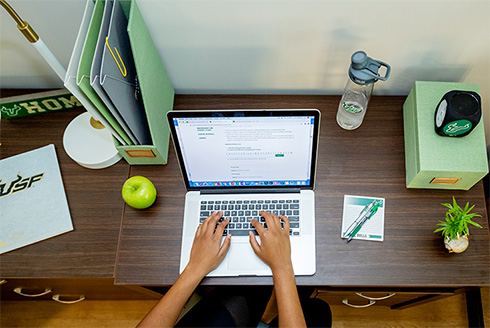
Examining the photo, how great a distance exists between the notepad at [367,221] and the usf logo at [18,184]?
3.14 feet

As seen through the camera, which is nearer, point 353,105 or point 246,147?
point 246,147

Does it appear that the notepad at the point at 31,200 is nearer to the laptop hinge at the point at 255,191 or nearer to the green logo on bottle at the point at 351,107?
the laptop hinge at the point at 255,191

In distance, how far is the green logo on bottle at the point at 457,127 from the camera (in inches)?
37.2

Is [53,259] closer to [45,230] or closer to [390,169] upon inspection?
[45,230]

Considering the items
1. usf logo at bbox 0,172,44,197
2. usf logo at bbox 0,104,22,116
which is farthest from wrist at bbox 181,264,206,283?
usf logo at bbox 0,104,22,116

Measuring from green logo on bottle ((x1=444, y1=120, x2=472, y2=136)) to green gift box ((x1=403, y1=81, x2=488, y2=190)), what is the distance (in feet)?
0.08

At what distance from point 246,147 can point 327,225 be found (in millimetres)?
352

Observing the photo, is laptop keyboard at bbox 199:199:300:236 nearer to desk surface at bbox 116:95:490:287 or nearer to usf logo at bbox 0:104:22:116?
desk surface at bbox 116:95:490:287

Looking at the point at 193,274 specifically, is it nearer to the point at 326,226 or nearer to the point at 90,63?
the point at 326,226

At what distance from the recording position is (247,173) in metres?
1.00

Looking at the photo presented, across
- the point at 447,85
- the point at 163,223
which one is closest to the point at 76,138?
the point at 163,223

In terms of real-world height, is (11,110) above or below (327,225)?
above

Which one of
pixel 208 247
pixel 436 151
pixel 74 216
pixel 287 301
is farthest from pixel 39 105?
pixel 436 151

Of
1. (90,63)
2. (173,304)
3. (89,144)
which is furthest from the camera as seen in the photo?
(89,144)
